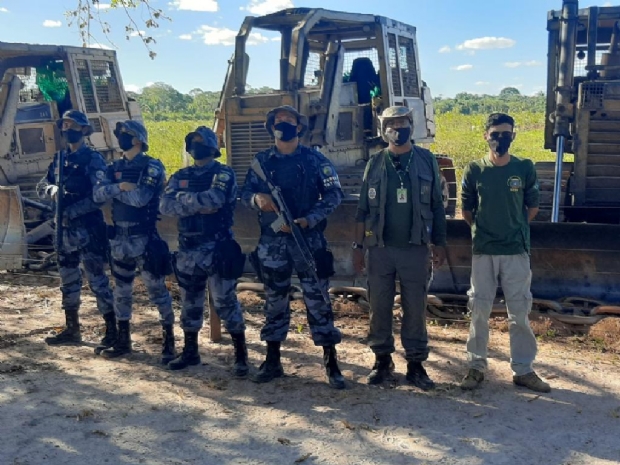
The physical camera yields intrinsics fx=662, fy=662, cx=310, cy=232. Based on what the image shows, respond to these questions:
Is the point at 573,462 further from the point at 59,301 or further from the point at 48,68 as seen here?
the point at 48,68

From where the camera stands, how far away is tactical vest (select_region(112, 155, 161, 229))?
5.18 m

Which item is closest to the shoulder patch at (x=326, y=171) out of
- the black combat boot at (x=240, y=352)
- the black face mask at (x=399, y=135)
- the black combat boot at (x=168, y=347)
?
the black face mask at (x=399, y=135)

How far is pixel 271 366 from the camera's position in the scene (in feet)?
15.7

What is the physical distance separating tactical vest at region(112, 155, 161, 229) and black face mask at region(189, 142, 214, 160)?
51cm

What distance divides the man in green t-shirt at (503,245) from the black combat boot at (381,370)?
20.6 inches

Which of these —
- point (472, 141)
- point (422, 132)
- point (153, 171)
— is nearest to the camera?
point (153, 171)

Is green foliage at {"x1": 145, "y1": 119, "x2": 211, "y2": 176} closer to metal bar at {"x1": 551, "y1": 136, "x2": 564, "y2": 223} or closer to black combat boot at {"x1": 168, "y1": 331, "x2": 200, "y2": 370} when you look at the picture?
metal bar at {"x1": 551, "y1": 136, "x2": 564, "y2": 223}

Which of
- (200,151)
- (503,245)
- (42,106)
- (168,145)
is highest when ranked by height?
(42,106)

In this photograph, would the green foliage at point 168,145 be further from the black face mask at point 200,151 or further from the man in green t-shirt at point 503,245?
the man in green t-shirt at point 503,245

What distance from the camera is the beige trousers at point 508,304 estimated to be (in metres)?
4.45

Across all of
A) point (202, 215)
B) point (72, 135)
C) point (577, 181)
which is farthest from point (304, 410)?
point (577, 181)

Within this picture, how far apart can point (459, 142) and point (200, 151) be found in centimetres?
2160

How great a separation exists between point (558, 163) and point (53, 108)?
778 cm

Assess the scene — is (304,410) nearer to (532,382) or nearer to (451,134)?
(532,382)
